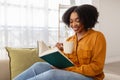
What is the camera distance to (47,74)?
1.41 meters

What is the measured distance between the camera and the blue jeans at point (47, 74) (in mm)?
1409

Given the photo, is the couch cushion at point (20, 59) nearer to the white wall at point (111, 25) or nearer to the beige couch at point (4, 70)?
the beige couch at point (4, 70)

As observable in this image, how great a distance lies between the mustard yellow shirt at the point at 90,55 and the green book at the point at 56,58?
0.27 ft

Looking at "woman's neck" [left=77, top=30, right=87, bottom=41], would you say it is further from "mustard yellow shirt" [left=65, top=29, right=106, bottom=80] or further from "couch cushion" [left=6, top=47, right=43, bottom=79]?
"couch cushion" [left=6, top=47, right=43, bottom=79]

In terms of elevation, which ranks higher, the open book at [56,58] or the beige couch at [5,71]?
the open book at [56,58]

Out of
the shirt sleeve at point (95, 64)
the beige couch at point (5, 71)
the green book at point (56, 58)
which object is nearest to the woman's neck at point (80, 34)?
the shirt sleeve at point (95, 64)

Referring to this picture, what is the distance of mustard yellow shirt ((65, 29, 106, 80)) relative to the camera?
1.51m

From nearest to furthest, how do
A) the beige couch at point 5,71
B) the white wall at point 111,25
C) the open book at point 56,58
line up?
the open book at point 56,58, the beige couch at point 5,71, the white wall at point 111,25

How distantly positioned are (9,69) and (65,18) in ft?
2.13

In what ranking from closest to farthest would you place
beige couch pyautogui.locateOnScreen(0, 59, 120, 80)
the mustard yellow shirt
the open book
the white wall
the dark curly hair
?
the open book, the mustard yellow shirt, the dark curly hair, beige couch pyautogui.locateOnScreen(0, 59, 120, 80), the white wall

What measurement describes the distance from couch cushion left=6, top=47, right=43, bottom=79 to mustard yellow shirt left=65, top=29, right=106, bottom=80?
0.37m

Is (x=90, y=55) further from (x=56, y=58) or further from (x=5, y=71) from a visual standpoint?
(x=5, y=71)

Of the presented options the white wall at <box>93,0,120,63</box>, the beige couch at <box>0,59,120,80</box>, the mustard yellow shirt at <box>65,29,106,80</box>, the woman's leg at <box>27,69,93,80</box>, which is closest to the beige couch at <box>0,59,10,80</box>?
the beige couch at <box>0,59,120,80</box>

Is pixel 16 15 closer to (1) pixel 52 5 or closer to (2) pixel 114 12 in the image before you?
(1) pixel 52 5
